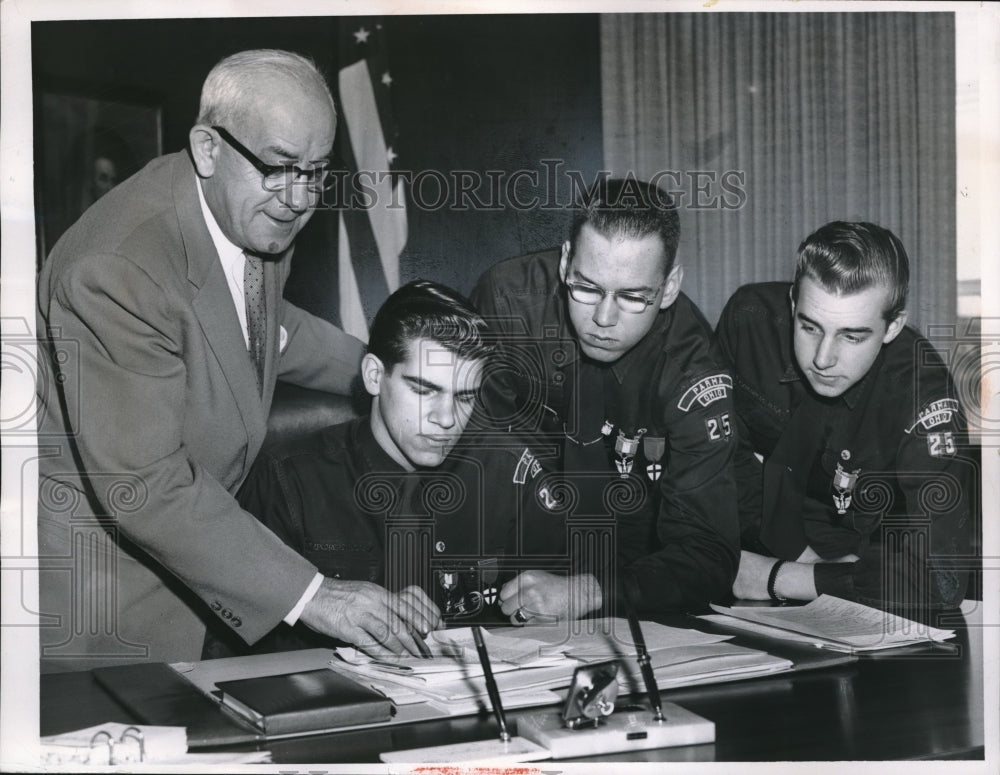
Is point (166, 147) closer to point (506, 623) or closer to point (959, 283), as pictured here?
point (506, 623)

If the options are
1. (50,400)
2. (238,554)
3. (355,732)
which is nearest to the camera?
(355,732)

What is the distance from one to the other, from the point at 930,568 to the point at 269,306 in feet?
5.06

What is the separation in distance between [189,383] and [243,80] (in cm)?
65

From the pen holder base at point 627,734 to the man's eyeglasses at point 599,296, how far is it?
930 mm

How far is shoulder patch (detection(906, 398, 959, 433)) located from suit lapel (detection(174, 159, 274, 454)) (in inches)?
57.3

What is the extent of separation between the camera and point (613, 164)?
2268 mm

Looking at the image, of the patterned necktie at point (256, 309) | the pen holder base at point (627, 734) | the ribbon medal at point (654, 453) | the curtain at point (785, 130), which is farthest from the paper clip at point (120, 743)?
the curtain at point (785, 130)

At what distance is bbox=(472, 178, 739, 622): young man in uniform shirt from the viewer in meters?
2.25

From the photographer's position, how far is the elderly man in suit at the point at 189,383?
6.82ft

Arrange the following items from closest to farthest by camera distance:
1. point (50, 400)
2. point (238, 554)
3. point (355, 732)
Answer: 1. point (355, 732)
2. point (238, 554)
3. point (50, 400)

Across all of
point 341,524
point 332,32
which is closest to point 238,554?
point 341,524

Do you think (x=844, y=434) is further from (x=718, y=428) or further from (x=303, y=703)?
(x=303, y=703)

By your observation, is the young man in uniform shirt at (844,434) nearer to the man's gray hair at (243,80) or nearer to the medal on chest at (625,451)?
the medal on chest at (625,451)

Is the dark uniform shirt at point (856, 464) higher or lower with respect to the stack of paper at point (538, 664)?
higher
